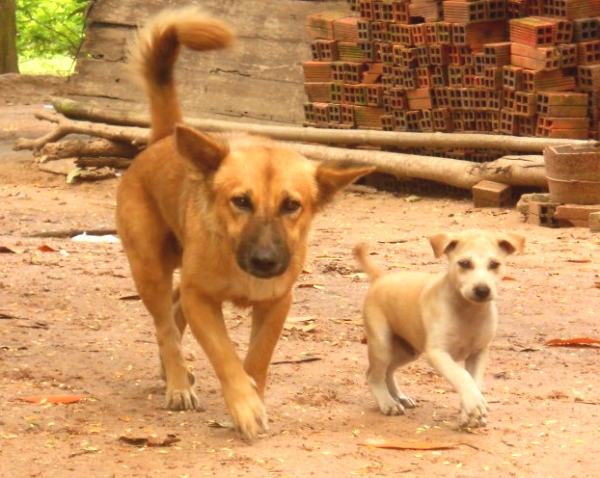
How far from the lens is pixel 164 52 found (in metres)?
6.95

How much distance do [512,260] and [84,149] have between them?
763cm

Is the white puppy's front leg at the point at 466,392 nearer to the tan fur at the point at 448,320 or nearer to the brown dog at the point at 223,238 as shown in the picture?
the tan fur at the point at 448,320

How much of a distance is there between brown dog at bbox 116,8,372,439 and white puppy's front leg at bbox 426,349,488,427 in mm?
776

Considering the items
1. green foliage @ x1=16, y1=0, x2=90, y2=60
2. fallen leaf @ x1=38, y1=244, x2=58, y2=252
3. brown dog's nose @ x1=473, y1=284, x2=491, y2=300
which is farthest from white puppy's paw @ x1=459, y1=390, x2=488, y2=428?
green foliage @ x1=16, y1=0, x2=90, y2=60

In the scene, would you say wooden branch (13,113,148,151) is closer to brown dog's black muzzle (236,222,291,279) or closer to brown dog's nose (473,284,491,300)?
brown dog's nose (473,284,491,300)

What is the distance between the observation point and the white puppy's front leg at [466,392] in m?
5.57

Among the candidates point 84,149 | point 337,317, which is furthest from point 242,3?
point 337,317

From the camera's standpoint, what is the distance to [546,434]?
568cm

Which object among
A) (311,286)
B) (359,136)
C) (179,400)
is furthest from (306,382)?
(359,136)

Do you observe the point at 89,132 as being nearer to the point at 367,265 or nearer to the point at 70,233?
the point at 70,233

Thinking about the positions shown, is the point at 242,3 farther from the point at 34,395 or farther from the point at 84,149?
the point at 34,395

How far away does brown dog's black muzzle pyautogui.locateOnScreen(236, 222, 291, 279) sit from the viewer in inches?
207

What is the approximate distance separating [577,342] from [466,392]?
2094 millimetres

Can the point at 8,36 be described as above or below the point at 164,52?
below
